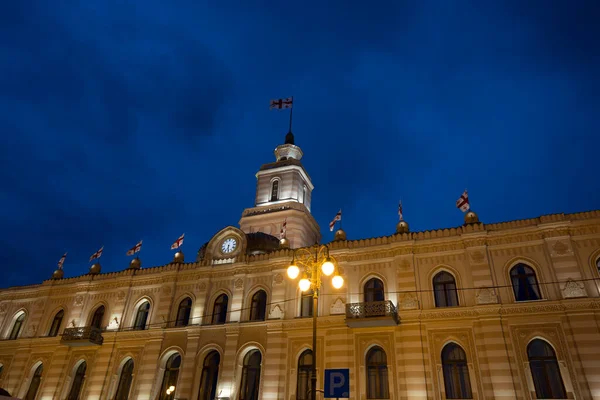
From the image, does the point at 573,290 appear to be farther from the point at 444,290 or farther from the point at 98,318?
the point at 98,318

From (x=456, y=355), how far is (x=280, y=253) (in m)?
12.2

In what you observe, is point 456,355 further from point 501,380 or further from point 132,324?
point 132,324

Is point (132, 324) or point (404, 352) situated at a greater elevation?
point (132, 324)

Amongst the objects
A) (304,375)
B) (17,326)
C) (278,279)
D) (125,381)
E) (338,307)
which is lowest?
(304,375)

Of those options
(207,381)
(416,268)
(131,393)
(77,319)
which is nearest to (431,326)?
(416,268)

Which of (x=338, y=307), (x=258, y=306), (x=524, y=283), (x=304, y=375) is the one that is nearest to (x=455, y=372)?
(x=524, y=283)

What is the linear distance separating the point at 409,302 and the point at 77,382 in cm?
2341

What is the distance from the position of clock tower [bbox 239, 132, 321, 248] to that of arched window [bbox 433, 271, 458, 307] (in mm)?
15885

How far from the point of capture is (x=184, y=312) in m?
30.0

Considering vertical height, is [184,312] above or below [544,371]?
above

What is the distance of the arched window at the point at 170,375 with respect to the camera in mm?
27047

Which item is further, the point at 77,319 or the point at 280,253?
the point at 77,319

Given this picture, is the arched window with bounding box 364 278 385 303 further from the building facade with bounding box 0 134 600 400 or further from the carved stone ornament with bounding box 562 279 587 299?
the carved stone ornament with bounding box 562 279 587 299

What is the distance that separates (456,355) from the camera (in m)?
22.2
